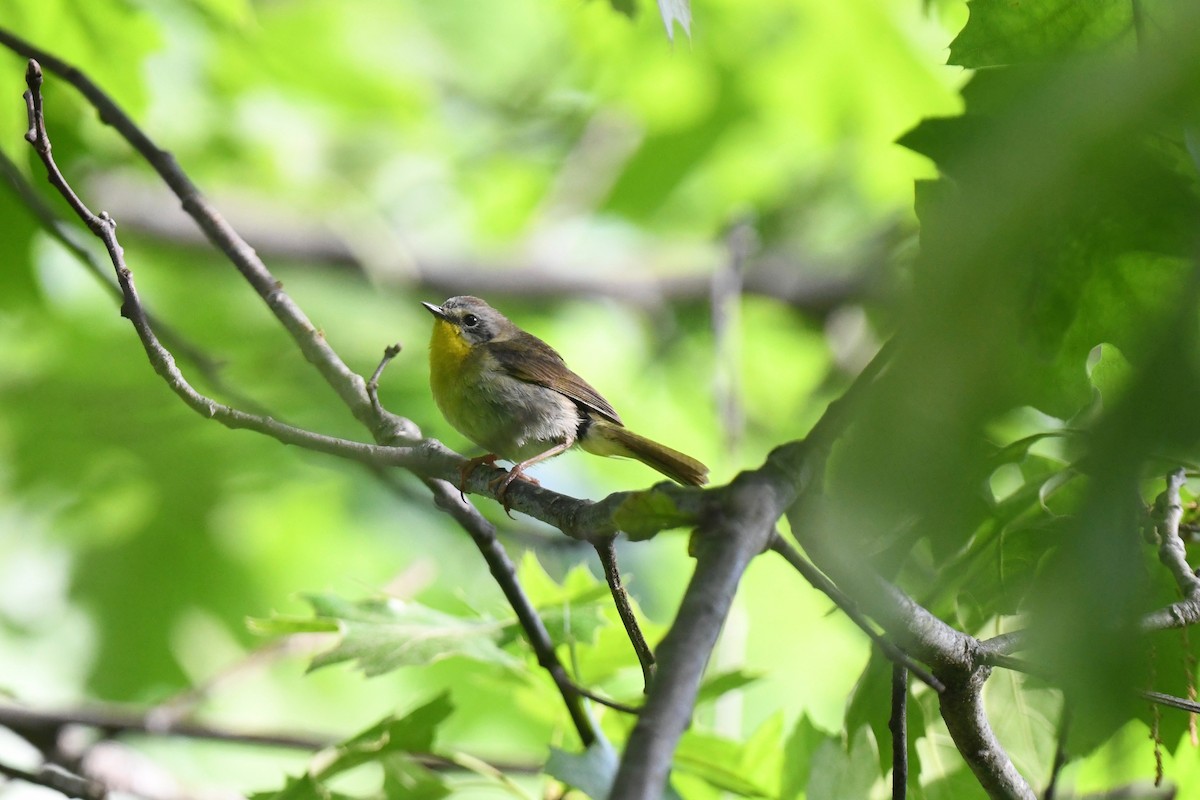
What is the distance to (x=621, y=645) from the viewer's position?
2793 millimetres

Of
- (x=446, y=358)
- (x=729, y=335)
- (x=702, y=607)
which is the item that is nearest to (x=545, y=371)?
(x=446, y=358)

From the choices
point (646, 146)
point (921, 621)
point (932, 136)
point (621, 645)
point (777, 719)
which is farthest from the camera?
point (646, 146)

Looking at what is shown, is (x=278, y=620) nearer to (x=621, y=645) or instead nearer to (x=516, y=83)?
(x=621, y=645)

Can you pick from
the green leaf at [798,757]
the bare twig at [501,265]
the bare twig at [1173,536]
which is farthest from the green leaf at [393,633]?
the bare twig at [501,265]

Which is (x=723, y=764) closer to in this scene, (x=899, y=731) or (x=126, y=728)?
(x=899, y=731)

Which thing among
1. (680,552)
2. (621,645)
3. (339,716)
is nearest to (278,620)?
(621,645)

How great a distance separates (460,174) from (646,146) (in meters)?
1.31

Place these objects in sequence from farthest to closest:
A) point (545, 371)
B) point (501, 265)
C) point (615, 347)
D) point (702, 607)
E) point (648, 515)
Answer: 1. point (615, 347)
2. point (501, 265)
3. point (545, 371)
4. point (648, 515)
5. point (702, 607)

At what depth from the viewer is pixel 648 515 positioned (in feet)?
4.91

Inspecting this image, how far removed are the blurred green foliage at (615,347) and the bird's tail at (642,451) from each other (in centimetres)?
41

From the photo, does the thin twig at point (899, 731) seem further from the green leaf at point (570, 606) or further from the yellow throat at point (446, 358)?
the yellow throat at point (446, 358)

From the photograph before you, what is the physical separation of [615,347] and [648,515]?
609cm

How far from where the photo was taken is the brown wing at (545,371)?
4.12 metres

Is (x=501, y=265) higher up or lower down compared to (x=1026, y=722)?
higher up
